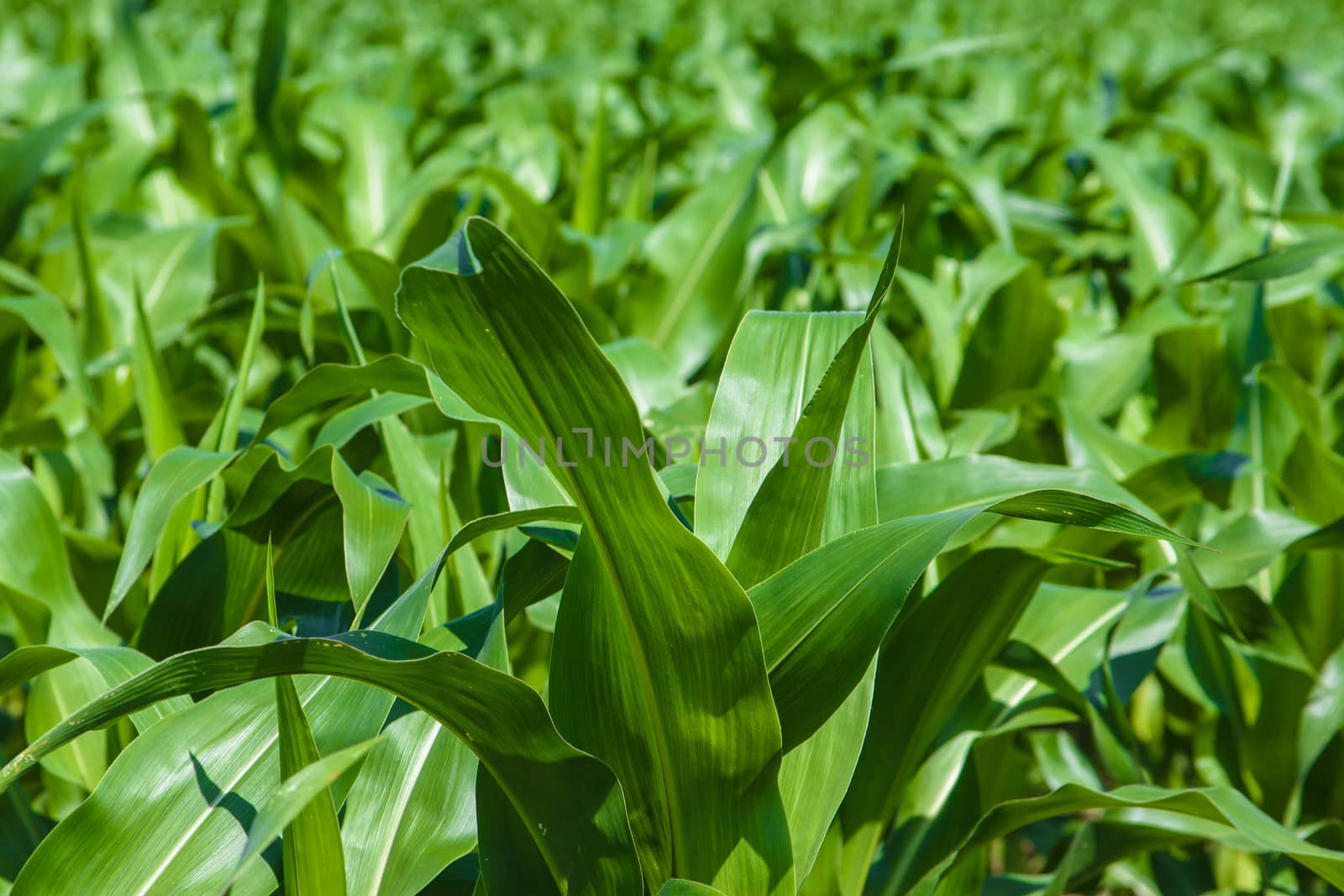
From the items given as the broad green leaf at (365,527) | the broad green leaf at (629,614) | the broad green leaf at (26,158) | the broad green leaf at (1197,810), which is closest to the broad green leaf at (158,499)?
the broad green leaf at (365,527)

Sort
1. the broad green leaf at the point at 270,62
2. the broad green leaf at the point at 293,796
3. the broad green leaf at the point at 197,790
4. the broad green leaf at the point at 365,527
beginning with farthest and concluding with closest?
the broad green leaf at the point at 270,62 → the broad green leaf at the point at 365,527 → the broad green leaf at the point at 197,790 → the broad green leaf at the point at 293,796

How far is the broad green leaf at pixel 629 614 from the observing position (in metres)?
0.52

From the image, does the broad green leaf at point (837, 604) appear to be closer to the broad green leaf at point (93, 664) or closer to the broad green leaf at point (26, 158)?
the broad green leaf at point (93, 664)

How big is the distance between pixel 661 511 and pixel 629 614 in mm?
92

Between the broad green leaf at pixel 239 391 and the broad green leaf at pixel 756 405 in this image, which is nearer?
the broad green leaf at pixel 756 405

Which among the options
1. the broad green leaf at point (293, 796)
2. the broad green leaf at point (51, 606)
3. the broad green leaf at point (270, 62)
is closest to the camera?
the broad green leaf at point (293, 796)

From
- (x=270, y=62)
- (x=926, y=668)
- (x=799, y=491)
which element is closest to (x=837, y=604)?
(x=799, y=491)

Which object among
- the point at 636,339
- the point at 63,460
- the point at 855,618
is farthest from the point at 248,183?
the point at 855,618

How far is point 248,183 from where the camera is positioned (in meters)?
2.14

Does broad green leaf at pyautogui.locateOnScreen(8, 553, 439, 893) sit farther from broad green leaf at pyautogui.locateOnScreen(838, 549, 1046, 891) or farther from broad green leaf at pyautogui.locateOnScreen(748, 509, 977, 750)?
broad green leaf at pyautogui.locateOnScreen(838, 549, 1046, 891)

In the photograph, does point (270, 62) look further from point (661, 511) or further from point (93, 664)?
point (661, 511)

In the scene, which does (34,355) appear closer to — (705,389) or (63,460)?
(63,460)

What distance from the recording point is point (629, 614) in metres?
0.64

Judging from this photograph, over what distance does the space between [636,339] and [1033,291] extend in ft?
1.86
